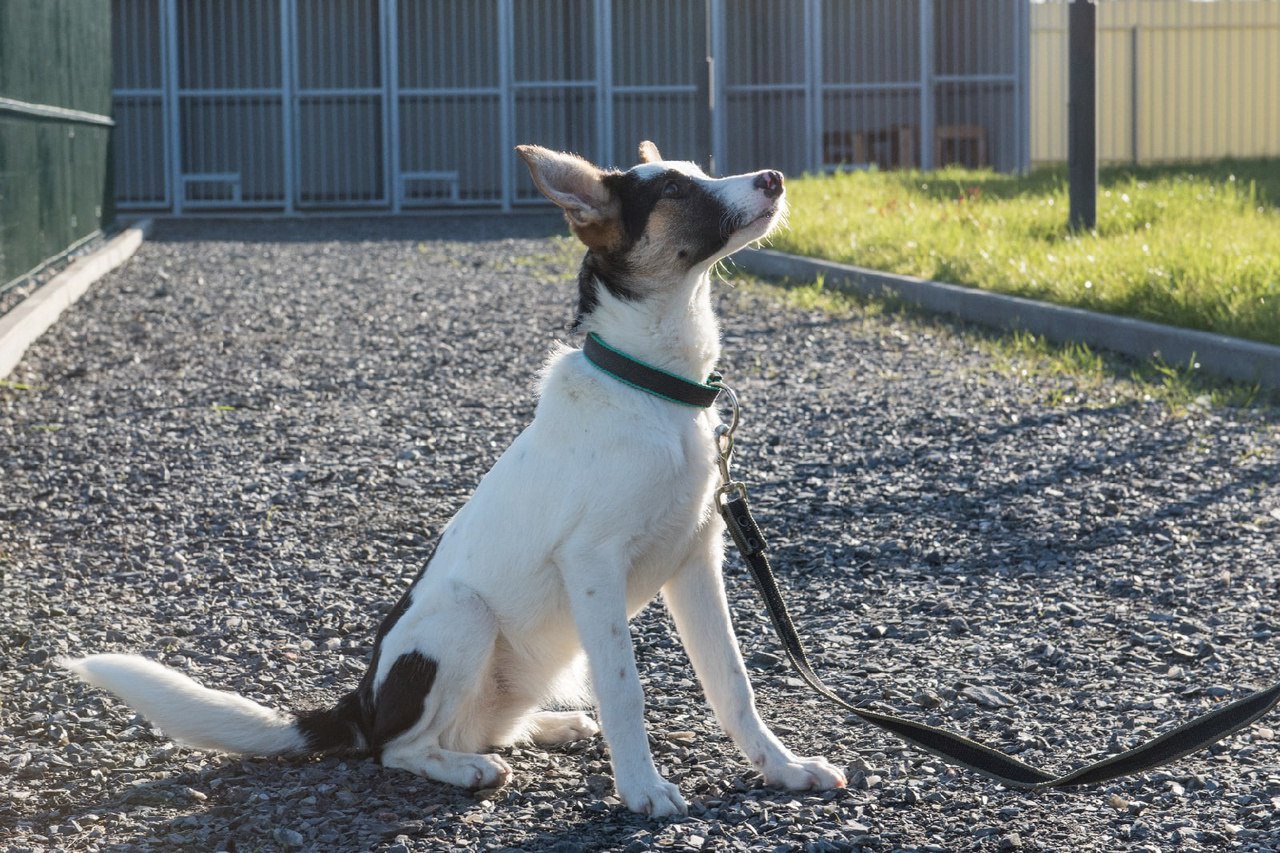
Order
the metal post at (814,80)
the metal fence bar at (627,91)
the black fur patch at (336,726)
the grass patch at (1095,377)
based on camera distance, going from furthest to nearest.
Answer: the metal fence bar at (627,91) → the metal post at (814,80) → the grass patch at (1095,377) → the black fur patch at (336,726)

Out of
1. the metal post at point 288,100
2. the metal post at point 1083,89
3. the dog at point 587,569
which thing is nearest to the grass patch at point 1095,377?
the metal post at point 1083,89

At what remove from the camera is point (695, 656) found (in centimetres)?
332

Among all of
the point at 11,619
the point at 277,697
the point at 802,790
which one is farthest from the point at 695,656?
the point at 11,619

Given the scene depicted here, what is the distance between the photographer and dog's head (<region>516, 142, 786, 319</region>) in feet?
10.6

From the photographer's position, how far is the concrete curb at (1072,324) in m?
7.15

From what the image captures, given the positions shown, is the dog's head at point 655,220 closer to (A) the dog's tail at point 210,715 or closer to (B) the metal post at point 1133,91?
(A) the dog's tail at point 210,715

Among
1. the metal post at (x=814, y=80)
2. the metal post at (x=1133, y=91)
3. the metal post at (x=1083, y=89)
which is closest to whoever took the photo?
the metal post at (x=1083, y=89)

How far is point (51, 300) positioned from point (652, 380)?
868cm

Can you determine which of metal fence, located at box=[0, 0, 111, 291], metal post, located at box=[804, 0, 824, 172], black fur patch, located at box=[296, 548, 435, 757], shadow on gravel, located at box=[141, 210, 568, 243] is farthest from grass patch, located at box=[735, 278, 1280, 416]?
metal post, located at box=[804, 0, 824, 172]

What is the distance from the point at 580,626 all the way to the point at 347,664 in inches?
47.0

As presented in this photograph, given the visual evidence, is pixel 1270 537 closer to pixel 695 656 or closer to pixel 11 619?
pixel 695 656

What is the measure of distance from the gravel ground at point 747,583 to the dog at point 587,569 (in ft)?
0.36

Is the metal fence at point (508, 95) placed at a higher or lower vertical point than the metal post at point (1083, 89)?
higher

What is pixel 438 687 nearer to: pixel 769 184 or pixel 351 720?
pixel 351 720
